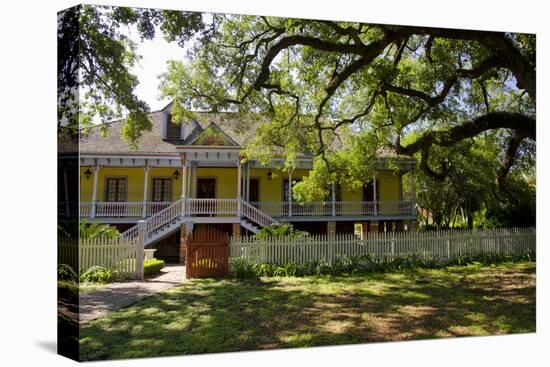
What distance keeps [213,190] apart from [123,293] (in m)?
4.08

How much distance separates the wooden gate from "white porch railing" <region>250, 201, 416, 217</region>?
128 centimetres

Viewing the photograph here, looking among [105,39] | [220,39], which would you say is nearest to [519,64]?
[220,39]


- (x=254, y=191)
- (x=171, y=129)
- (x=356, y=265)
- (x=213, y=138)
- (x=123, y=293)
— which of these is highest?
(x=171, y=129)

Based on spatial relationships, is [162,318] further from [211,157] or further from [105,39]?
[211,157]

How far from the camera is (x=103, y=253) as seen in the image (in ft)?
23.6

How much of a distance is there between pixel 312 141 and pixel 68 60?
4738 millimetres

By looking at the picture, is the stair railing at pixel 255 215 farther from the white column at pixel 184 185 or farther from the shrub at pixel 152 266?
the shrub at pixel 152 266

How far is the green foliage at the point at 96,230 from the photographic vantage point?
21.0 ft

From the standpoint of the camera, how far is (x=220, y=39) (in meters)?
7.48

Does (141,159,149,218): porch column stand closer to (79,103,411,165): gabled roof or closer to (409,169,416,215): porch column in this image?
(79,103,411,165): gabled roof

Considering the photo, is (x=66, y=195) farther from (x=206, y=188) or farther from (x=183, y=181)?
(x=206, y=188)

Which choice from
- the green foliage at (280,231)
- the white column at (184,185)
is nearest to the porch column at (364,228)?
the green foliage at (280,231)

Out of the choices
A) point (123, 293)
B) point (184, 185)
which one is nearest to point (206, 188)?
point (184, 185)

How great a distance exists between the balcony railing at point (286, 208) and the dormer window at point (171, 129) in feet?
4.54
